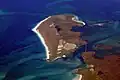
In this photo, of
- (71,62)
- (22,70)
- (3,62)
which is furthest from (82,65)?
(3,62)

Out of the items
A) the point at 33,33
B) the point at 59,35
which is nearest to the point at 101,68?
the point at 59,35

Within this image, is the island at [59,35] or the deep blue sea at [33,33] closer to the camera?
the deep blue sea at [33,33]

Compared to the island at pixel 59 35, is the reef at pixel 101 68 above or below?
below

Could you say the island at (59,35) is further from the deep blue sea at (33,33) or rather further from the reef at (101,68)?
the reef at (101,68)

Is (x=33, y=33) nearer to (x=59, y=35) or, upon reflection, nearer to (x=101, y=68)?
(x=59, y=35)

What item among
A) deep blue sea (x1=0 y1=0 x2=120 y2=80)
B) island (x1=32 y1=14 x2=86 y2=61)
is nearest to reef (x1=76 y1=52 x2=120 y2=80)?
deep blue sea (x1=0 y1=0 x2=120 y2=80)

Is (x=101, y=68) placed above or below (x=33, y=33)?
below

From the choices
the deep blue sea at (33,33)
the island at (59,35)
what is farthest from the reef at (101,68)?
the island at (59,35)

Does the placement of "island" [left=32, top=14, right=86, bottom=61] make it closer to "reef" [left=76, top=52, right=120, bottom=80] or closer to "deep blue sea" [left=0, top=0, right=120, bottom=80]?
"deep blue sea" [left=0, top=0, right=120, bottom=80]
